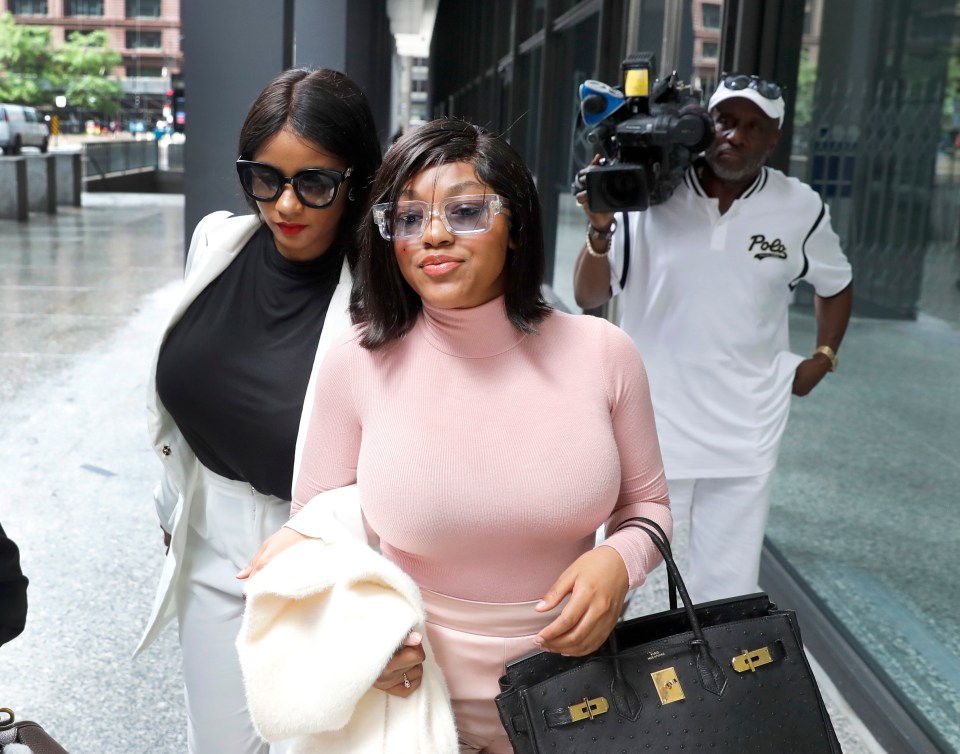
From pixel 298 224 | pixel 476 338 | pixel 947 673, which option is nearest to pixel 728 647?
pixel 476 338

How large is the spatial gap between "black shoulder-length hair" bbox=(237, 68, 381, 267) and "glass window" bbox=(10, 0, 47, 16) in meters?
15.5

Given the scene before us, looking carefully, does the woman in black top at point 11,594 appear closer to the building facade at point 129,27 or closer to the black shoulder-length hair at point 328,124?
the black shoulder-length hair at point 328,124

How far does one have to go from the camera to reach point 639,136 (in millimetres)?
2992

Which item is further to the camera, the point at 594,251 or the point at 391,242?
the point at 594,251

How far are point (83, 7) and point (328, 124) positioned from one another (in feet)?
47.4

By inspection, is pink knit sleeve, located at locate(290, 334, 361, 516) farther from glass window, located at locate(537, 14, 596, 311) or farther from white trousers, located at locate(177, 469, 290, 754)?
glass window, located at locate(537, 14, 596, 311)

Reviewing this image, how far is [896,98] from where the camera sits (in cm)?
345

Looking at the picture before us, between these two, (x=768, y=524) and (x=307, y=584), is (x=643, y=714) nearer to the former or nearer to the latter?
(x=307, y=584)

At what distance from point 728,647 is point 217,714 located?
122cm

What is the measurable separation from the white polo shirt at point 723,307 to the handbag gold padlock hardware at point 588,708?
5.82ft

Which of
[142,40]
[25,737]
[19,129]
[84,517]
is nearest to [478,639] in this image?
[25,737]

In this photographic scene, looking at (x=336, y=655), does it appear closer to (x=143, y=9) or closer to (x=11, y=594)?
(x=11, y=594)

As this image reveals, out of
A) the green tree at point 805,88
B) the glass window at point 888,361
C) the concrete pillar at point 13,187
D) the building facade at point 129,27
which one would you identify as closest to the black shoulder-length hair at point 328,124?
the glass window at point 888,361

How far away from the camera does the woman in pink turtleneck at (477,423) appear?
155 cm
